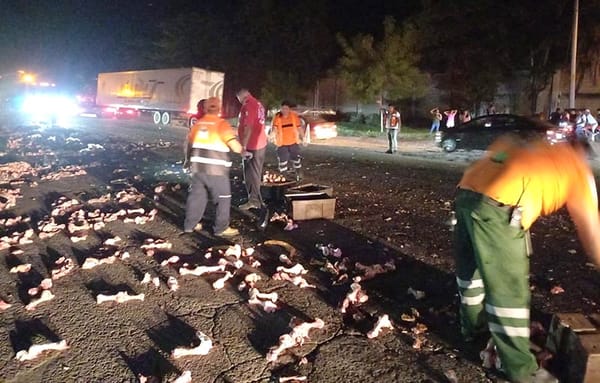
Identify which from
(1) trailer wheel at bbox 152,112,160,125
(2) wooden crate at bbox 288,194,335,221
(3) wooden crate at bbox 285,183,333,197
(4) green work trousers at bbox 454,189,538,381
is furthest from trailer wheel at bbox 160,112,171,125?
(4) green work trousers at bbox 454,189,538,381

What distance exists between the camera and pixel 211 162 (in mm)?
6766

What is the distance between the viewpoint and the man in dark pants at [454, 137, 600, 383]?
332 centimetres

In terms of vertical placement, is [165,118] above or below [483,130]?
above

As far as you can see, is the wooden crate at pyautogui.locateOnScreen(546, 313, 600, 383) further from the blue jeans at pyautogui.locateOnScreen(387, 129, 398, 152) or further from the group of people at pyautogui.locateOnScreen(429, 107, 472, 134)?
the group of people at pyautogui.locateOnScreen(429, 107, 472, 134)

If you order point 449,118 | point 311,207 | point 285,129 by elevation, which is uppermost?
point 449,118

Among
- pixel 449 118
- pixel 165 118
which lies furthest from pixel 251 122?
pixel 165 118

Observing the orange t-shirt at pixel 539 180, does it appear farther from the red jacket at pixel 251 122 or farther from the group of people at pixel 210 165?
the red jacket at pixel 251 122

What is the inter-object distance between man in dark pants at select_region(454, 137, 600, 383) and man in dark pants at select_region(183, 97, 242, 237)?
12.9ft

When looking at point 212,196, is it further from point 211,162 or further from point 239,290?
point 239,290

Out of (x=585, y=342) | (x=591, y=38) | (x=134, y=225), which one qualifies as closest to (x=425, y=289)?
(x=585, y=342)

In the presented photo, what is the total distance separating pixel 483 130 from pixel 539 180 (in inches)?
613

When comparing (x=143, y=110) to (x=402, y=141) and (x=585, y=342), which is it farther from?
(x=585, y=342)

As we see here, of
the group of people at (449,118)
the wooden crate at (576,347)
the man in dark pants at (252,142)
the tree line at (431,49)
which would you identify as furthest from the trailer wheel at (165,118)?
the wooden crate at (576,347)

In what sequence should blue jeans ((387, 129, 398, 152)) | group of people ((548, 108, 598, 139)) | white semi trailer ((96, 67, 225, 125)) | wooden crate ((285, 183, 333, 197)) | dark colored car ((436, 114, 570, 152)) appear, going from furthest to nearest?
1. white semi trailer ((96, 67, 225, 125))
2. group of people ((548, 108, 598, 139))
3. blue jeans ((387, 129, 398, 152))
4. dark colored car ((436, 114, 570, 152))
5. wooden crate ((285, 183, 333, 197))
